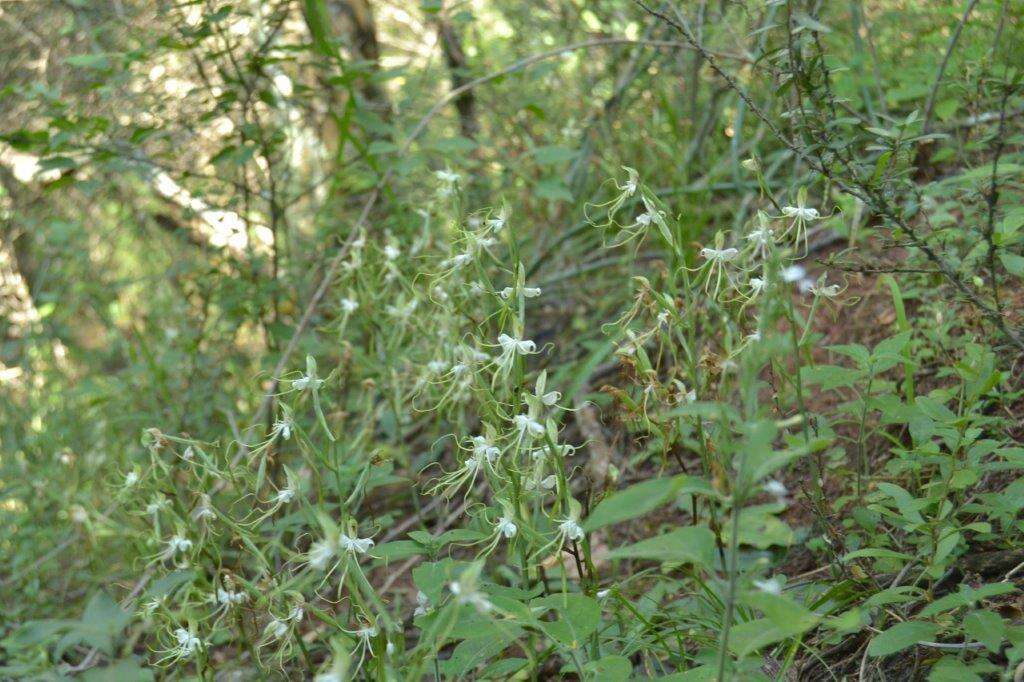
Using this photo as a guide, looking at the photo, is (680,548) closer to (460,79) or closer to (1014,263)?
(1014,263)

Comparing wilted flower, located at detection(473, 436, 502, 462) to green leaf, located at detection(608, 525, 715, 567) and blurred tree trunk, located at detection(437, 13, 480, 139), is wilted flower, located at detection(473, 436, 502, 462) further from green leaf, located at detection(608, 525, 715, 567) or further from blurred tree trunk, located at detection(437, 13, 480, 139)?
blurred tree trunk, located at detection(437, 13, 480, 139)

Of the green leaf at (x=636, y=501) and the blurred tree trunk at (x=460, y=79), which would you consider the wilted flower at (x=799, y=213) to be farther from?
the blurred tree trunk at (x=460, y=79)

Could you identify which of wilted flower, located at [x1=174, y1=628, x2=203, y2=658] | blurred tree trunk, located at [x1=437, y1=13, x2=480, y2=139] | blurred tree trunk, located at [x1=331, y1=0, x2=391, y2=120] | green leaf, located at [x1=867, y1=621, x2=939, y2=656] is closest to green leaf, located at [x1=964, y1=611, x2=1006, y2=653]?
green leaf, located at [x1=867, y1=621, x2=939, y2=656]

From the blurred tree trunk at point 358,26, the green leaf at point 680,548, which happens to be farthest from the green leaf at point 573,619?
the blurred tree trunk at point 358,26

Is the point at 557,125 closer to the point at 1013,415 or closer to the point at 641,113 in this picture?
the point at 641,113

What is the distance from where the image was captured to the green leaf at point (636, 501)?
0.90 m

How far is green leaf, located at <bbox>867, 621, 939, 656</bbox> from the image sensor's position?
1.19 metres

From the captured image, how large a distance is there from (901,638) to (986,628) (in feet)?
0.34

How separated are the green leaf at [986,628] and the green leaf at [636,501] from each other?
532 mm

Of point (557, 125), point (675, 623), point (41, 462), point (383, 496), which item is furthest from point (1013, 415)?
point (41, 462)

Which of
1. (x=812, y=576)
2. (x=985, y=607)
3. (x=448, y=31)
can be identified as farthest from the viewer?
(x=448, y=31)

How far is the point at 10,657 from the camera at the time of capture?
79.3 inches

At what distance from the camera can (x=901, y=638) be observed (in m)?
1.21

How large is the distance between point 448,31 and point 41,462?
2261mm
